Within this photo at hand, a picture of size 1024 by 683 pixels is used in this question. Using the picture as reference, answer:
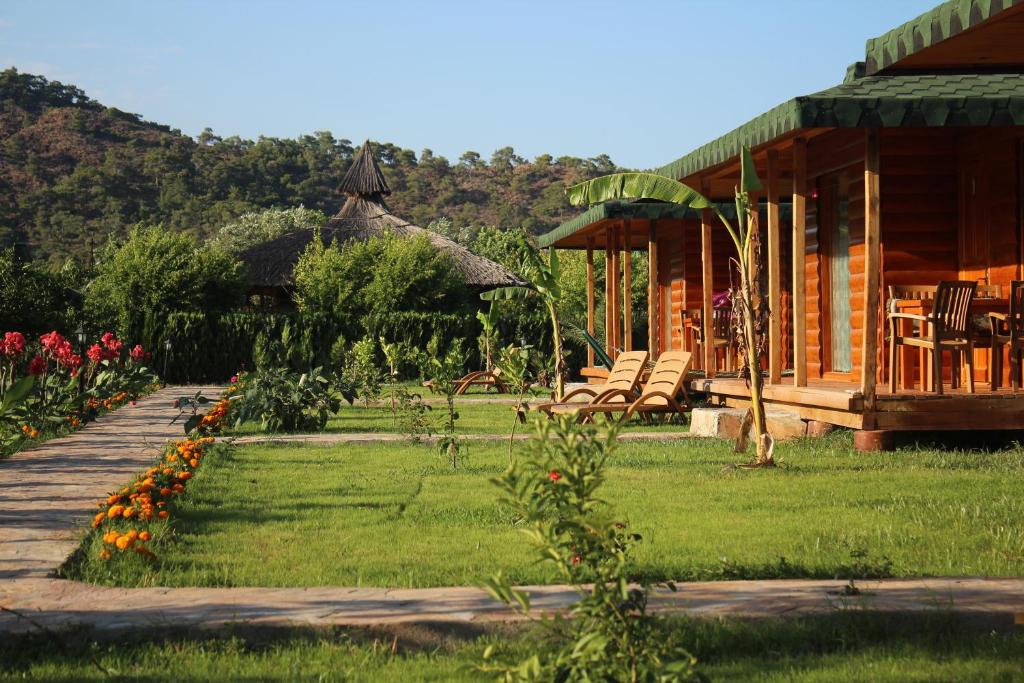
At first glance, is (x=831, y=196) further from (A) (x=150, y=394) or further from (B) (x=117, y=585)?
(A) (x=150, y=394)

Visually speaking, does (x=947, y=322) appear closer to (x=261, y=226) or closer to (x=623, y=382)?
(x=623, y=382)

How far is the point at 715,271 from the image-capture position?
21.5 meters

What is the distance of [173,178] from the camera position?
240 feet

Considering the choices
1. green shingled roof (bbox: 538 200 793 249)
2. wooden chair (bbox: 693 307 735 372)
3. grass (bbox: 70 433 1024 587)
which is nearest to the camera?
grass (bbox: 70 433 1024 587)

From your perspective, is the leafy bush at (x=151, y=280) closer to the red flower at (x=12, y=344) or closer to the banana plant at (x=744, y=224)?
the red flower at (x=12, y=344)

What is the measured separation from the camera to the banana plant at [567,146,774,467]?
9.77 meters

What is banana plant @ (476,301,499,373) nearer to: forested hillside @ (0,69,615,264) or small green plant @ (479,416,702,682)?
small green plant @ (479,416,702,682)

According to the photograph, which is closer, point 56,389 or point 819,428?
point 819,428

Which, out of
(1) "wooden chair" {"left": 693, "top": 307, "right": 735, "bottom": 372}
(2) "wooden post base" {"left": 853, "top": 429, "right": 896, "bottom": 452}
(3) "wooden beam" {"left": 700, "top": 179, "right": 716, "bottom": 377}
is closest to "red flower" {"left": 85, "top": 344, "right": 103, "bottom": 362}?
(3) "wooden beam" {"left": 700, "top": 179, "right": 716, "bottom": 377}

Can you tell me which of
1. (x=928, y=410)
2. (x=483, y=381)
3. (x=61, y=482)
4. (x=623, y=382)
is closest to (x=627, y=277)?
(x=483, y=381)

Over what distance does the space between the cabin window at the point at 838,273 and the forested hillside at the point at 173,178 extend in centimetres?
5021

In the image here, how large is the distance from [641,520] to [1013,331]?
530 centimetres

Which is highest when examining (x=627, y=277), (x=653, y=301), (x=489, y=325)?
(x=627, y=277)

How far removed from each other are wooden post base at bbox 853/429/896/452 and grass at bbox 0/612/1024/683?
633 cm
